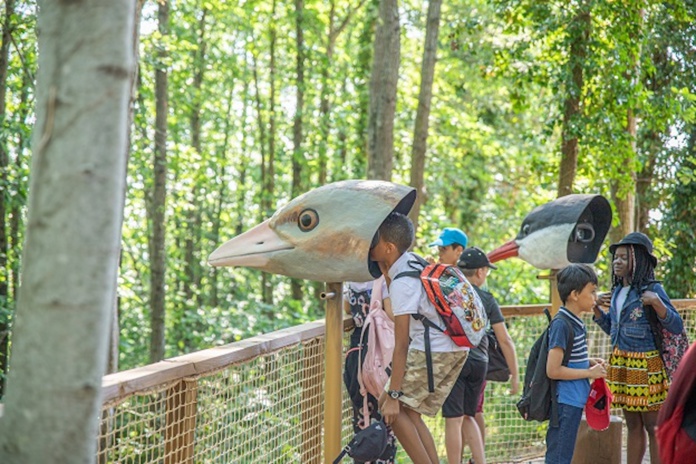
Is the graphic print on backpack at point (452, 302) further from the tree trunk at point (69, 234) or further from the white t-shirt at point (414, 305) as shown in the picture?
the tree trunk at point (69, 234)

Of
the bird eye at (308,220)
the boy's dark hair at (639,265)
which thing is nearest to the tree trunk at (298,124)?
the boy's dark hair at (639,265)

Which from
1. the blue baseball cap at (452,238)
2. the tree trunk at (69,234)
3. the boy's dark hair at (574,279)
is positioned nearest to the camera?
the tree trunk at (69,234)

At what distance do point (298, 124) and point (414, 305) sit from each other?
21859mm

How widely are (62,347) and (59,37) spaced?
71 centimetres

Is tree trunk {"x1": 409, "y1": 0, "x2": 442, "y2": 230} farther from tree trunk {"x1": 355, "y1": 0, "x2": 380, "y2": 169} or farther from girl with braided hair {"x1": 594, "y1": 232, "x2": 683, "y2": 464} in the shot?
tree trunk {"x1": 355, "y1": 0, "x2": 380, "y2": 169}

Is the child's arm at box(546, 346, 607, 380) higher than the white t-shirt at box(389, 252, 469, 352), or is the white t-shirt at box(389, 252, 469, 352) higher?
the white t-shirt at box(389, 252, 469, 352)

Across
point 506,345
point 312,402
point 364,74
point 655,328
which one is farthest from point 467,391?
point 364,74

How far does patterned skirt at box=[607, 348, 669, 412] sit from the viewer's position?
20.4 feet

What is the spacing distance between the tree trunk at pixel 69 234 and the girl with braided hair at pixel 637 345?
4.58 metres

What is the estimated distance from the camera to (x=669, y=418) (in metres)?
3.12

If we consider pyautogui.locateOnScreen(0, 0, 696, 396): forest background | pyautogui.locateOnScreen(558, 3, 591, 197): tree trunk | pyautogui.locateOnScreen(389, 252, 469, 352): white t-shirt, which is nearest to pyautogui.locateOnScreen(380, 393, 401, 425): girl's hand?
pyautogui.locateOnScreen(389, 252, 469, 352): white t-shirt

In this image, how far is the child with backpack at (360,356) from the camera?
6113 mm

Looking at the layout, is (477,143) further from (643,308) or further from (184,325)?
(643,308)

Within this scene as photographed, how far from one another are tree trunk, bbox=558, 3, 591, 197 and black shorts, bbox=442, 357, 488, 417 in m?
6.18
